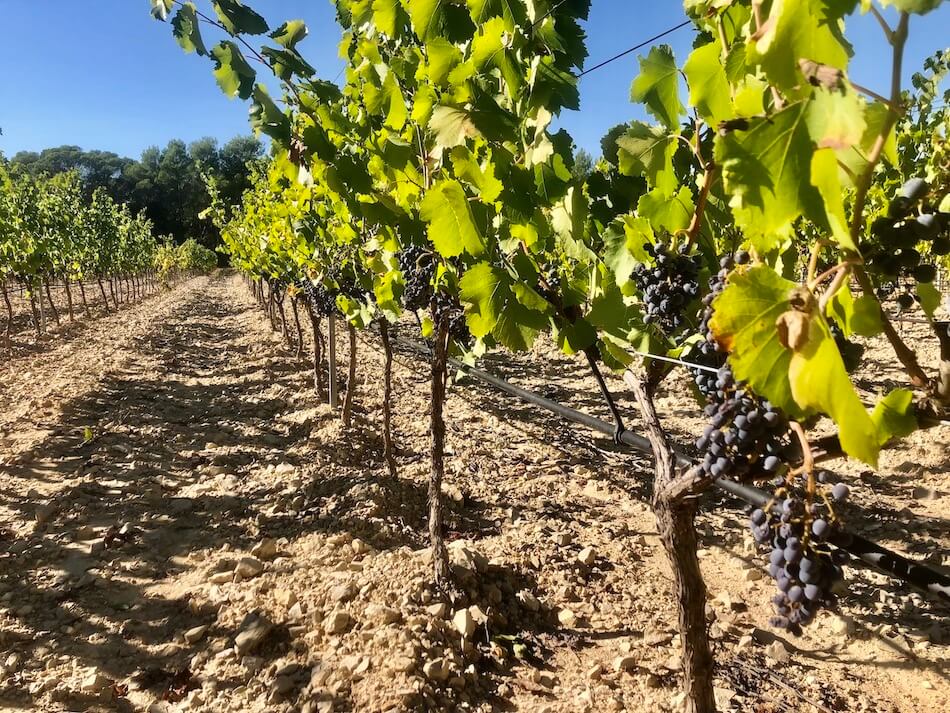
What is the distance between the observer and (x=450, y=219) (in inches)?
70.1

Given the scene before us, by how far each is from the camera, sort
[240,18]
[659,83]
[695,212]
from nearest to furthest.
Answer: [659,83] → [695,212] → [240,18]

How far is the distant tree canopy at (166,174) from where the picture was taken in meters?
61.3

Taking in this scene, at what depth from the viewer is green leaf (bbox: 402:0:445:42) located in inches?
71.1

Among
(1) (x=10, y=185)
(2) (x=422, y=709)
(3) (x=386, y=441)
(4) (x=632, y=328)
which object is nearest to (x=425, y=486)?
(3) (x=386, y=441)

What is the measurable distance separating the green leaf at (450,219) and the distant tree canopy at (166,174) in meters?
55.3

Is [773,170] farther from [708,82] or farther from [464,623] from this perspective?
[464,623]

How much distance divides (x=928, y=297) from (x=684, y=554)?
2.93 feet

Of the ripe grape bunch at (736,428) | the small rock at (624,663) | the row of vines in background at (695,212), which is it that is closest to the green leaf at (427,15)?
the row of vines in background at (695,212)

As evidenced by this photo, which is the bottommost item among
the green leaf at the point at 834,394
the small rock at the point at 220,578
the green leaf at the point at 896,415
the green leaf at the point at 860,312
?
the small rock at the point at 220,578

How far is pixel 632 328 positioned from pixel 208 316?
18838 millimetres

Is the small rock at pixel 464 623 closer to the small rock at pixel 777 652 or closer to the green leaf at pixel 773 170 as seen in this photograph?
the small rock at pixel 777 652

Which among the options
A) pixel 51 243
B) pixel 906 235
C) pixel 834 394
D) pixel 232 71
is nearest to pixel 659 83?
pixel 906 235

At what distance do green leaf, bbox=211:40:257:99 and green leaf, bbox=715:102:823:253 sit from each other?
1.99m

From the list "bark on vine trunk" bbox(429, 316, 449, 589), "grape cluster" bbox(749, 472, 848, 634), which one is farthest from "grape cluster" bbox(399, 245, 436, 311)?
"grape cluster" bbox(749, 472, 848, 634)
